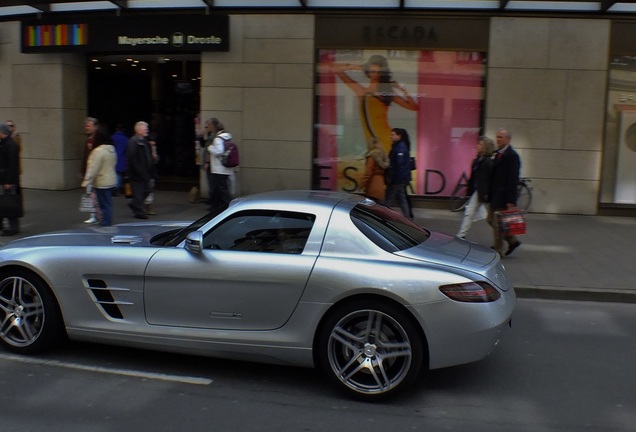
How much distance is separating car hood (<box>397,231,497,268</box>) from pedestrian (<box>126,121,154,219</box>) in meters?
7.04

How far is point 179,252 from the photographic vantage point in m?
4.62

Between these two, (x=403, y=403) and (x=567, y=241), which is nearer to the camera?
(x=403, y=403)

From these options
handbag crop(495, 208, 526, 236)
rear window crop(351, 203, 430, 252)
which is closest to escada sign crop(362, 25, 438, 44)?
handbag crop(495, 208, 526, 236)

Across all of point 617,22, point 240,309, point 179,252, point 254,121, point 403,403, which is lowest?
point 403,403

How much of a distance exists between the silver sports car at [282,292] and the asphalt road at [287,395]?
0.21 meters

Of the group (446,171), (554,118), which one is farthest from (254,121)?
(554,118)

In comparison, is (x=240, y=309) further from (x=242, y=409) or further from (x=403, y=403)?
(x=403, y=403)

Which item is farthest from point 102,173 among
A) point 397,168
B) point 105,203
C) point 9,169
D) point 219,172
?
point 397,168

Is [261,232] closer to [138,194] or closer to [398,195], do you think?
[398,195]

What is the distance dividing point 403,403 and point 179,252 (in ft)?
6.26

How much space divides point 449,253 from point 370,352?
38.7 inches

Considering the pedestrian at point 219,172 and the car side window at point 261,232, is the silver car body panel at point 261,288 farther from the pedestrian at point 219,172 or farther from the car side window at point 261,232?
the pedestrian at point 219,172

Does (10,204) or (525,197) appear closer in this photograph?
(10,204)

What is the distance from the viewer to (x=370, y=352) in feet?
13.9
